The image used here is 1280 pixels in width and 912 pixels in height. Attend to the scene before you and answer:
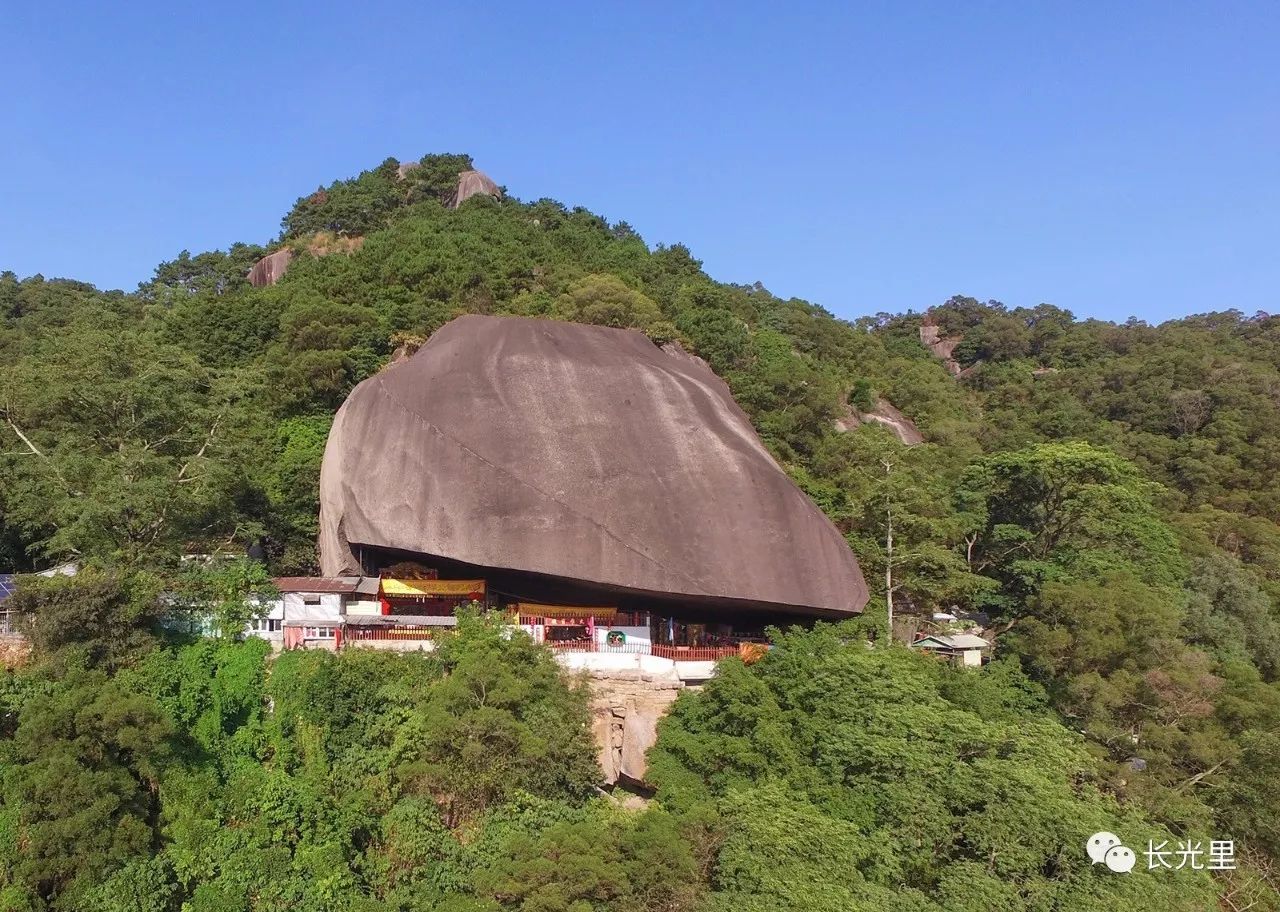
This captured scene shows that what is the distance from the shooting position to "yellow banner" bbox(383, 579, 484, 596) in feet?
55.2

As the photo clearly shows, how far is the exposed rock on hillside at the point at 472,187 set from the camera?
50.2 metres

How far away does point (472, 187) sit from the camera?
50.6m

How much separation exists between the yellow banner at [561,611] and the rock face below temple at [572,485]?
160cm

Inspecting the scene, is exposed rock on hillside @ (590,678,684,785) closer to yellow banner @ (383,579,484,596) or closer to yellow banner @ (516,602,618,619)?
yellow banner @ (516,602,618,619)

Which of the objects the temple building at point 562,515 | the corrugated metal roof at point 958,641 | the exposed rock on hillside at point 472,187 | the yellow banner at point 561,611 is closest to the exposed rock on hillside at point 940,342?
the exposed rock on hillside at point 472,187

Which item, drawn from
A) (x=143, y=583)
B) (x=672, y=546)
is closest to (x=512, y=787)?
(x=672, y=546)

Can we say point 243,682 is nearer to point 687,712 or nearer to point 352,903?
point 352,903

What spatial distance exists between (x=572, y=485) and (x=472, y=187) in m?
41.3

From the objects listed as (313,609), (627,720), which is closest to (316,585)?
(313,609)

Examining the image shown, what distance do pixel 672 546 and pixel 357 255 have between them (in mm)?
26868

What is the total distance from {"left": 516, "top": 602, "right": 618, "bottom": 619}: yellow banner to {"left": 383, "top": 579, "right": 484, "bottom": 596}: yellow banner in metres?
1.26

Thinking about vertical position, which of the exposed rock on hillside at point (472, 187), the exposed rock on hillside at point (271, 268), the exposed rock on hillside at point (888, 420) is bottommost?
the exposed rock on hillside at point (888, 420)

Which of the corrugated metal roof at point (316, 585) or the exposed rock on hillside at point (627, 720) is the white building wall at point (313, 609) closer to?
the corrugated metal roof at point (316, 585)

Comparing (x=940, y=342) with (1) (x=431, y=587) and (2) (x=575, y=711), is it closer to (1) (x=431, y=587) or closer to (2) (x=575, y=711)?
(1) (x=431, y=587)
